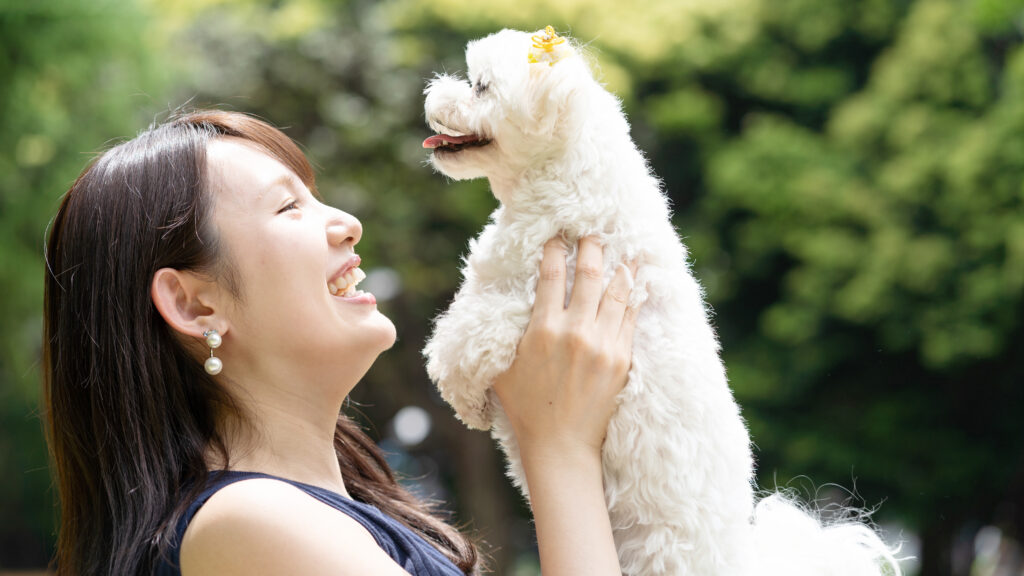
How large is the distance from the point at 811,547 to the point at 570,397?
531 mm

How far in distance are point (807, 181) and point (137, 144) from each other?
6821 millimetres

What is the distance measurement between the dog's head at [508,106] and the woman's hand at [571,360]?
189mm

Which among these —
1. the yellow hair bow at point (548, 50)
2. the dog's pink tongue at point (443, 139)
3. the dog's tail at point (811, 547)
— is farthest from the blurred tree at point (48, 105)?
the dog's tail at point (811, 547)

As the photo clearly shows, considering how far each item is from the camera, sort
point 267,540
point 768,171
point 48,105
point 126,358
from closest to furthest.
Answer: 1. point 267,540
2. point 126,358
3. point 48,105
4. point 768,171

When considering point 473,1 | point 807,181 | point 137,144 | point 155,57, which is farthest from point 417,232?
point 137,144

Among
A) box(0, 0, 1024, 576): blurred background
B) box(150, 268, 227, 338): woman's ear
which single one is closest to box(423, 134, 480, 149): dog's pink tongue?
box(150, 268, 227, 338): woman's ear

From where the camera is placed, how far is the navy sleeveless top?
1425mm

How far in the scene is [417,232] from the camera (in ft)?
33.5

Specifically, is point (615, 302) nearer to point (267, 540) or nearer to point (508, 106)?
point (508, 106)

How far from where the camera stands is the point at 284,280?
1.47 metres

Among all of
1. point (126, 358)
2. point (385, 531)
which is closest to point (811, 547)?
point (385, 531)

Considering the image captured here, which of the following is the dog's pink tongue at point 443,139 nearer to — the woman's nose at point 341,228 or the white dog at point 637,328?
the white dog at point 637,328

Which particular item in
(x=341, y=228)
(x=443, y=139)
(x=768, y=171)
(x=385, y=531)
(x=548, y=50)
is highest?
(x=768, y=171)

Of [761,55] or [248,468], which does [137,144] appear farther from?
[761,55]
